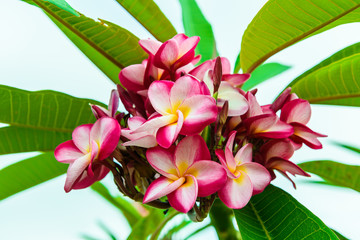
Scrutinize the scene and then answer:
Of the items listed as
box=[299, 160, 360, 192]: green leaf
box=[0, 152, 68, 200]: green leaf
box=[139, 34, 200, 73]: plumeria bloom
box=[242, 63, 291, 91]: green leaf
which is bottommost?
box=[299, 160, 360, 192]: green leaf

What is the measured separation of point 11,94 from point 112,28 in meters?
0.24

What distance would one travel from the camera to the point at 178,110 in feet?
1.62

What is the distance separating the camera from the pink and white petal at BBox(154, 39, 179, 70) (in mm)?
576

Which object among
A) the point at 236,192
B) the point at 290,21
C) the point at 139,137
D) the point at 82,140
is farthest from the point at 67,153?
the point at 290,21

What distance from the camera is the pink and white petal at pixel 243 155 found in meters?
0.54

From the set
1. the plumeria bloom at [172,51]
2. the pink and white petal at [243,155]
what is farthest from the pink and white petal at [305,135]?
the plumeria bloom at [172,51]

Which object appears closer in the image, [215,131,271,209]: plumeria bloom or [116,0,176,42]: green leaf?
[215,131,271,209]: plumeria bloom

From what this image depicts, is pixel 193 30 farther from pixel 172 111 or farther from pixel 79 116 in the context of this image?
pixel 172 111

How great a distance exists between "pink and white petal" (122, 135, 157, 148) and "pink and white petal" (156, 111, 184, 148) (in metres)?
0.02

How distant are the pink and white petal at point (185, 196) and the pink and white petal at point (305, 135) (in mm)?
235

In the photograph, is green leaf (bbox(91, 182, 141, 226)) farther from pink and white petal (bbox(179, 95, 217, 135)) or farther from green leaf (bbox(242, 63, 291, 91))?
pink and white petal (bbox(179, 95, 217, 135))

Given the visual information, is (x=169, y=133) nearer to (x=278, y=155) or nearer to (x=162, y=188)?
(x=162, y=188)

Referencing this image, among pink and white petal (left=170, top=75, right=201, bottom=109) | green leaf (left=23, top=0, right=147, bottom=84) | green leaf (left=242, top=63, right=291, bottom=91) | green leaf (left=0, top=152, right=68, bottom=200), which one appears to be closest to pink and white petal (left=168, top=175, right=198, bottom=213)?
pink and white petal (left=170, top=75, right=201, bottom=109)

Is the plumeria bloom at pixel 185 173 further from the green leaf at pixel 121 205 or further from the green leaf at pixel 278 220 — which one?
the green leaf at pixel 121 205
